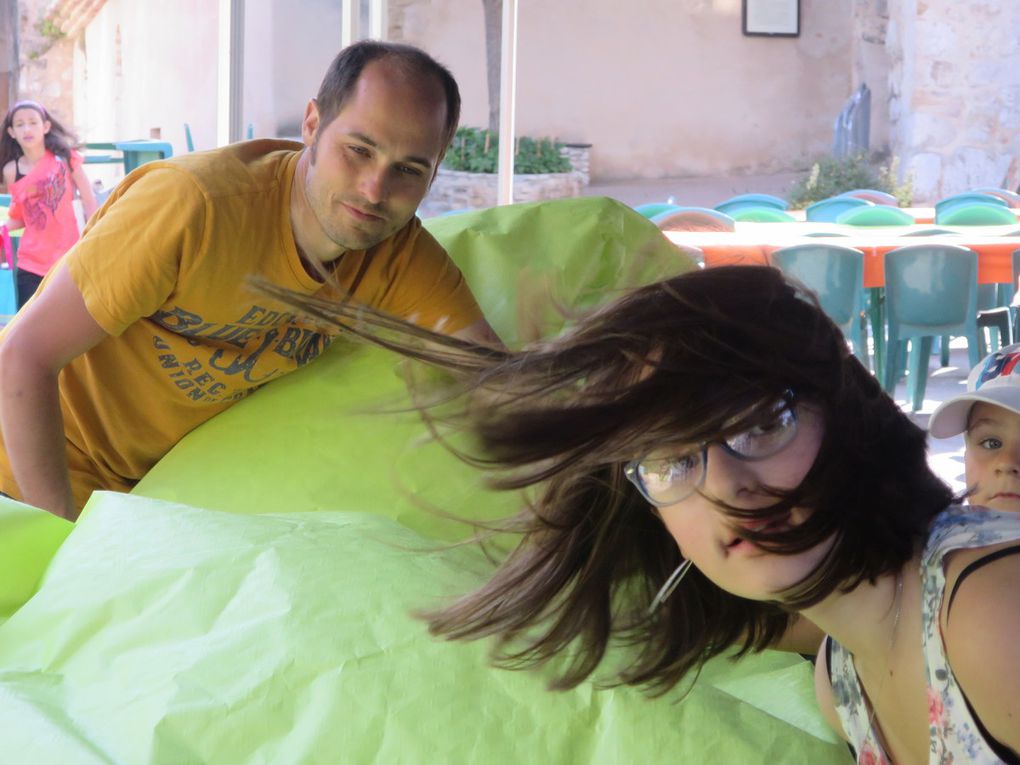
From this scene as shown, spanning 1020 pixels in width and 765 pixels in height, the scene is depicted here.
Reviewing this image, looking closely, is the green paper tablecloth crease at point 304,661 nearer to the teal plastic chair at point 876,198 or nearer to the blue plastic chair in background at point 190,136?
the blue plastic chair in background at point 190,136

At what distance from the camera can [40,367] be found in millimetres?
1524

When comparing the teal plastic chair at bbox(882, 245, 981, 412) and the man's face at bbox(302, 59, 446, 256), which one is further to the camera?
the teal plastic chair at bbox(882, 245, 981, 412)

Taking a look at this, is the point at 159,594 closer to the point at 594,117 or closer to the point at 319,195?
the point at 319,195

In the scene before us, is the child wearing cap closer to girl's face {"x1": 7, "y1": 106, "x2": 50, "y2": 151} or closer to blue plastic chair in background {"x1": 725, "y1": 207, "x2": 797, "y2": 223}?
girl's face {"x1": 7, "y1": 106, "x2": 50, "y2": 151}

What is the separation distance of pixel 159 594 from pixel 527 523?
32 centimetres

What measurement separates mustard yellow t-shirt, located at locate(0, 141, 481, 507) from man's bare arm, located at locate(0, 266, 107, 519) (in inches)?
1.2

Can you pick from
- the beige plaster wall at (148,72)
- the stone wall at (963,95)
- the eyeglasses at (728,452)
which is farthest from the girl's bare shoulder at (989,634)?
the stone wall at (963,95)

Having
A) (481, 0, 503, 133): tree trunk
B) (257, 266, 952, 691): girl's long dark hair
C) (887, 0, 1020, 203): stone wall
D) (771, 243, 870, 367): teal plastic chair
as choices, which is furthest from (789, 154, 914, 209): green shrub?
(257, 266, 952, 691): girl's long dark hair

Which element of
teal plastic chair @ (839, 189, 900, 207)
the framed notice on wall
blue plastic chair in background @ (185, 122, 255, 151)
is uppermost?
the framed notice on wall

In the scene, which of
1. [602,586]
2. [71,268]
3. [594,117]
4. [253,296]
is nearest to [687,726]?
[602,586]

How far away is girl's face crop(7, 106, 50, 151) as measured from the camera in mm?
5062

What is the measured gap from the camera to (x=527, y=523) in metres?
1.03

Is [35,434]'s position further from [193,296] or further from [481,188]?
[481,188]

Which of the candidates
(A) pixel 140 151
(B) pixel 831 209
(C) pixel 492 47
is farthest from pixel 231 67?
(C) pixel 492 47
